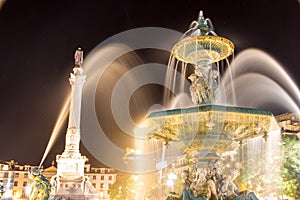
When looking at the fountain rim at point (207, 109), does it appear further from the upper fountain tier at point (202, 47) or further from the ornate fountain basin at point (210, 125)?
the upper fountain tier at point (202, 47)

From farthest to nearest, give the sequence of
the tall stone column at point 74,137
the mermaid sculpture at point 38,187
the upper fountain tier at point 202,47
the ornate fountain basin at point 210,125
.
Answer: the tall stone column at point 74,137 → the mermaid sculpture at point 38,187 → the upper fountain tier at point 202,47 → the ornate fountain basin at point 210,125

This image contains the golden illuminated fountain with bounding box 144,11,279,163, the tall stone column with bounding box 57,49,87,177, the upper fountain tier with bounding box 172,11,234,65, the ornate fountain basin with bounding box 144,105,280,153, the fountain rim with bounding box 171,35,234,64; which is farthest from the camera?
the tall stone column with bounding box 57,49,87,177

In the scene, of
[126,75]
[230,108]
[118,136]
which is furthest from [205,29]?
[118,136]

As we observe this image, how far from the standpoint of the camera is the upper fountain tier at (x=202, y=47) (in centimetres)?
1291

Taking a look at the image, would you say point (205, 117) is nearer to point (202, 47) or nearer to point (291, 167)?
point (202, 47)

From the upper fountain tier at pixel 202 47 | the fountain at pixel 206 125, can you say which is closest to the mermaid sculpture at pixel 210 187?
the fountain at pixel 206 125

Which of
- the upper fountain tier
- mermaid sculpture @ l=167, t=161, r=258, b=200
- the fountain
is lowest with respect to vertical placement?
mermaid sculpture @ l=167, t=161, r=258, b=200

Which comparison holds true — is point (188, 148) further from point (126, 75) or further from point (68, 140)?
point (126, 75)

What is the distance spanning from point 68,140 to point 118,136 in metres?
35.4

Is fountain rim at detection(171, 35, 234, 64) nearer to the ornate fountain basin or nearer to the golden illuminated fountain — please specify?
the golden illuminated fountain

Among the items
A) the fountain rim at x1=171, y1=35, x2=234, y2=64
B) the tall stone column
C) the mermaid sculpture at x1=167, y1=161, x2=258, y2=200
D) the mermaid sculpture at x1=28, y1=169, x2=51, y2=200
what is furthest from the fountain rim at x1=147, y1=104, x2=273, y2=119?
the tall stone column

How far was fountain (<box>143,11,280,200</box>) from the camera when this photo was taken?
11.4 m

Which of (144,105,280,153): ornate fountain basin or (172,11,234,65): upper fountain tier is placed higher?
(172,11,234,65): upper fountain tier

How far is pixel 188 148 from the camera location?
1306 cm
